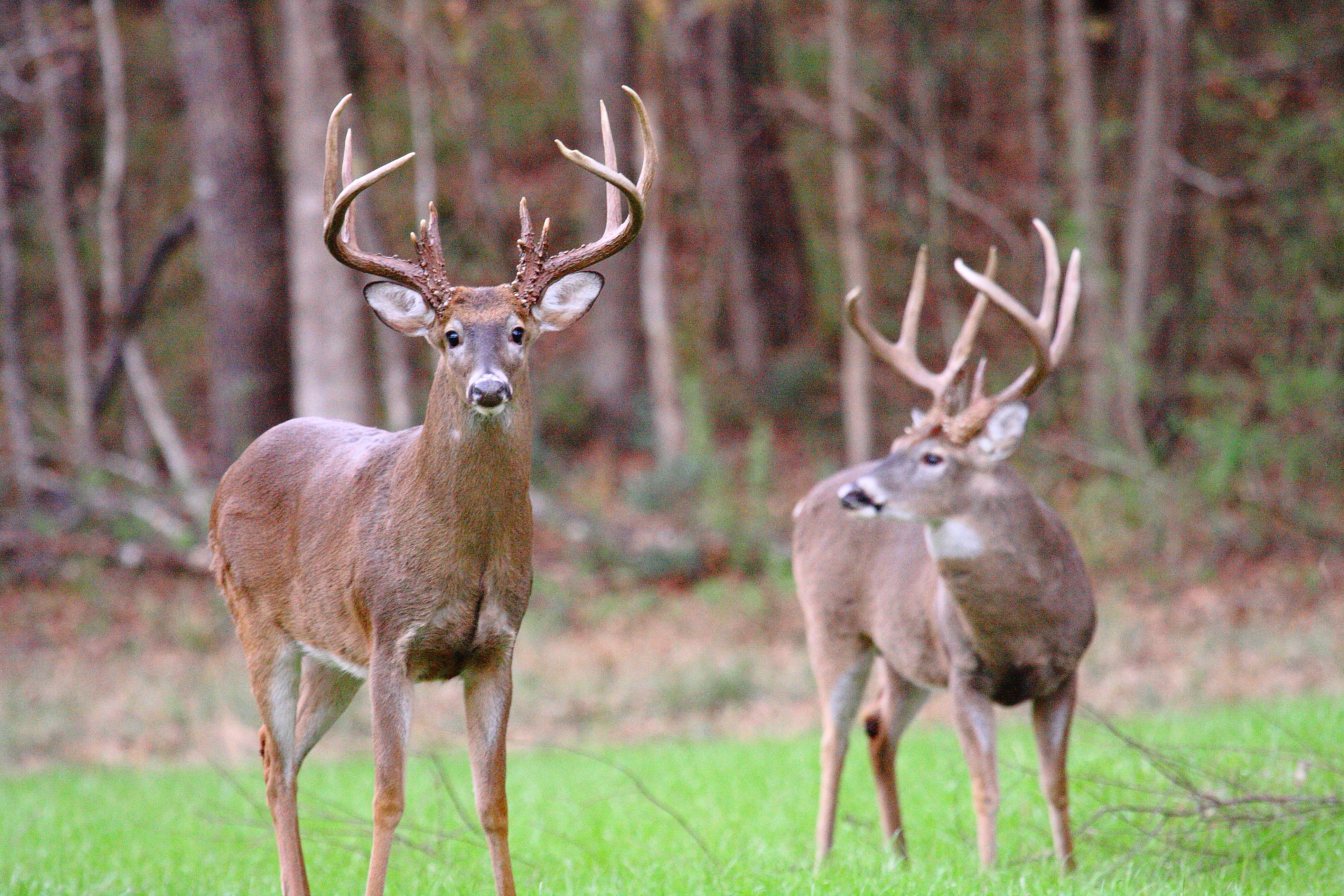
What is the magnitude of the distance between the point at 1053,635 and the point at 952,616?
0.39 metres

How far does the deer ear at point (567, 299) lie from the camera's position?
14.2 ft

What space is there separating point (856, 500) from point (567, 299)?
193 centimetres

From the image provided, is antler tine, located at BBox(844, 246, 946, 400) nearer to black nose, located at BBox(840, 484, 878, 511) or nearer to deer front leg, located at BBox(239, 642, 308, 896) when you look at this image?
black nose, located at BBox(840, 484, 878, 511)

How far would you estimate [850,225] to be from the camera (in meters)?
14.1

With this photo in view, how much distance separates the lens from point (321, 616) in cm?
445

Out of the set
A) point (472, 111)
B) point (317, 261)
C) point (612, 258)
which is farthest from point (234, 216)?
point (612, 258)

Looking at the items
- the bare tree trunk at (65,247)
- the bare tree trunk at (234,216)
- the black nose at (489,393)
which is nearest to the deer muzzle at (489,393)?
the black nose at (489,393)

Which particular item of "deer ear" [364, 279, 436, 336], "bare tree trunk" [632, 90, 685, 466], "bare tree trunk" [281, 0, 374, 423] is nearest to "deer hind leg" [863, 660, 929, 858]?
"deer ear" [364, 279, 436, 336]

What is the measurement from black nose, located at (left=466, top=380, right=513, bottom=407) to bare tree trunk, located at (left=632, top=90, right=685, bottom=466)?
10.6 metres

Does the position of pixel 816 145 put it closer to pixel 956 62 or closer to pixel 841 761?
pixel 956 62

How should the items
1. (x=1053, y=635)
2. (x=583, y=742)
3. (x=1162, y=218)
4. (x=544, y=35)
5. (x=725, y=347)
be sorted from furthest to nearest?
1. (x=544, y=35)
2. (x=725, y=347)
3. (x=1162, y=218)
4. (x=583, y=742)
5. (x=1053, y=635)

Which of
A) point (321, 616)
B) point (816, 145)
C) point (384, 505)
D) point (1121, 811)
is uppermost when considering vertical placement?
point (816, 145)

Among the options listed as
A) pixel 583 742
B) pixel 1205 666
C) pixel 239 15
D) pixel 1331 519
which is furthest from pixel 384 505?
pixel 239 15

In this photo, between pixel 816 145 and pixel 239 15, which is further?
pixel 816 145
